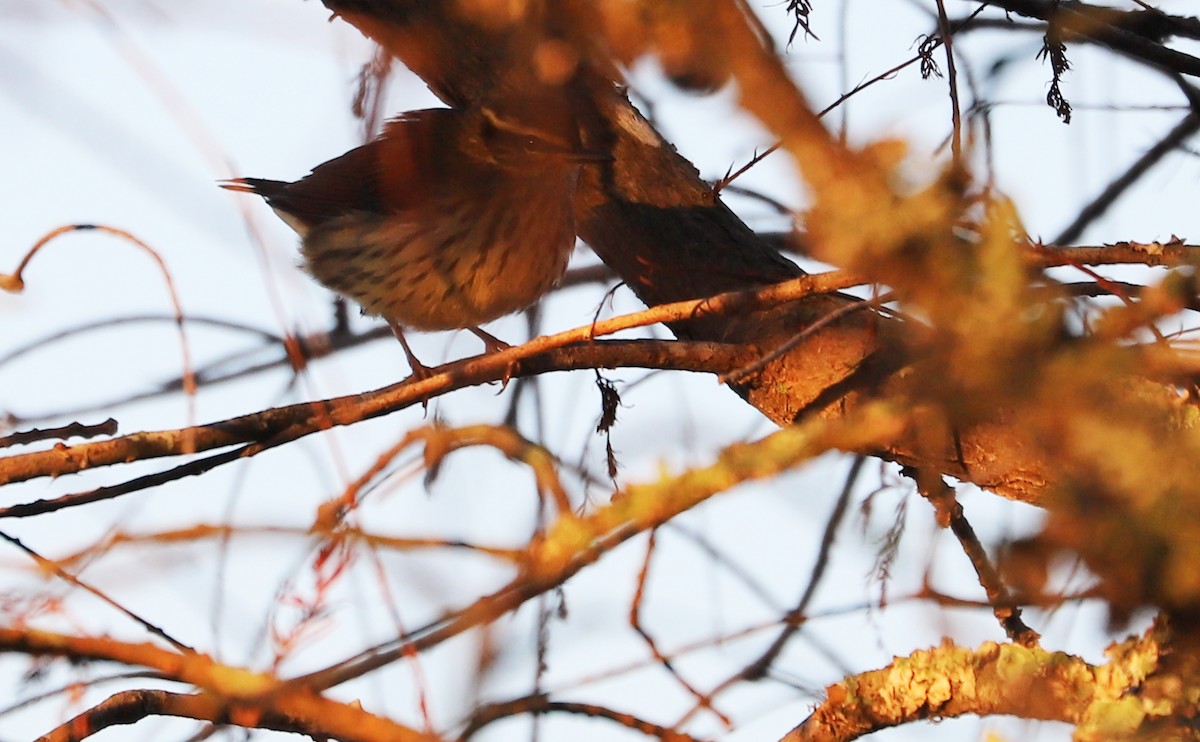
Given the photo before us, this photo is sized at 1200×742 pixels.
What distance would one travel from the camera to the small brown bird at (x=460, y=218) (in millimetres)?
5105

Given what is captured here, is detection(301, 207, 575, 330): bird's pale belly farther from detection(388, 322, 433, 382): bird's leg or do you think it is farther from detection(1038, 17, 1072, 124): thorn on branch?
detection(1038, 17, 1072, 124): thorn on branch

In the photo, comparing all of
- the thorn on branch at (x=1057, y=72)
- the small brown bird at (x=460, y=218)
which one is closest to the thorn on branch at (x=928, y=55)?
the thorn on branch at (x=1057, y=72)

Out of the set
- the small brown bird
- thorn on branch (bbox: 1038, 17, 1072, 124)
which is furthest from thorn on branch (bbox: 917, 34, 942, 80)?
the small brown bird

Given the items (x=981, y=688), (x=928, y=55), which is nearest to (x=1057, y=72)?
(x=928, y=55)

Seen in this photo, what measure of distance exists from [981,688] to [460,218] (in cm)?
330

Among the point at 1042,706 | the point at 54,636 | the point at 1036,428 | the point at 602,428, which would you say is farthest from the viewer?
the point at 602,428

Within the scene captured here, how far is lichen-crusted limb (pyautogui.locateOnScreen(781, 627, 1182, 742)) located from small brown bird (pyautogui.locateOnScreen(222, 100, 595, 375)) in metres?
2.71

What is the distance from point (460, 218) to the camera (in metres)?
5.26

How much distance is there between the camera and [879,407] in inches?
57.4

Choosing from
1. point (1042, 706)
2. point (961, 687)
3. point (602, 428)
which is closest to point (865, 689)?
point (961, 687)

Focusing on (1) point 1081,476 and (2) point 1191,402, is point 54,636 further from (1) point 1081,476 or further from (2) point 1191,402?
(2) point 1191,402

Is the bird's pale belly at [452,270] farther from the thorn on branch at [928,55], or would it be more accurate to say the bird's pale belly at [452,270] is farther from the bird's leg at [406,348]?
the thorn on branch at [928,55]

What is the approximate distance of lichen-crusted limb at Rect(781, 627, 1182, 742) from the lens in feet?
7.05

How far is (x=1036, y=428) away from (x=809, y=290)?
1.73m
